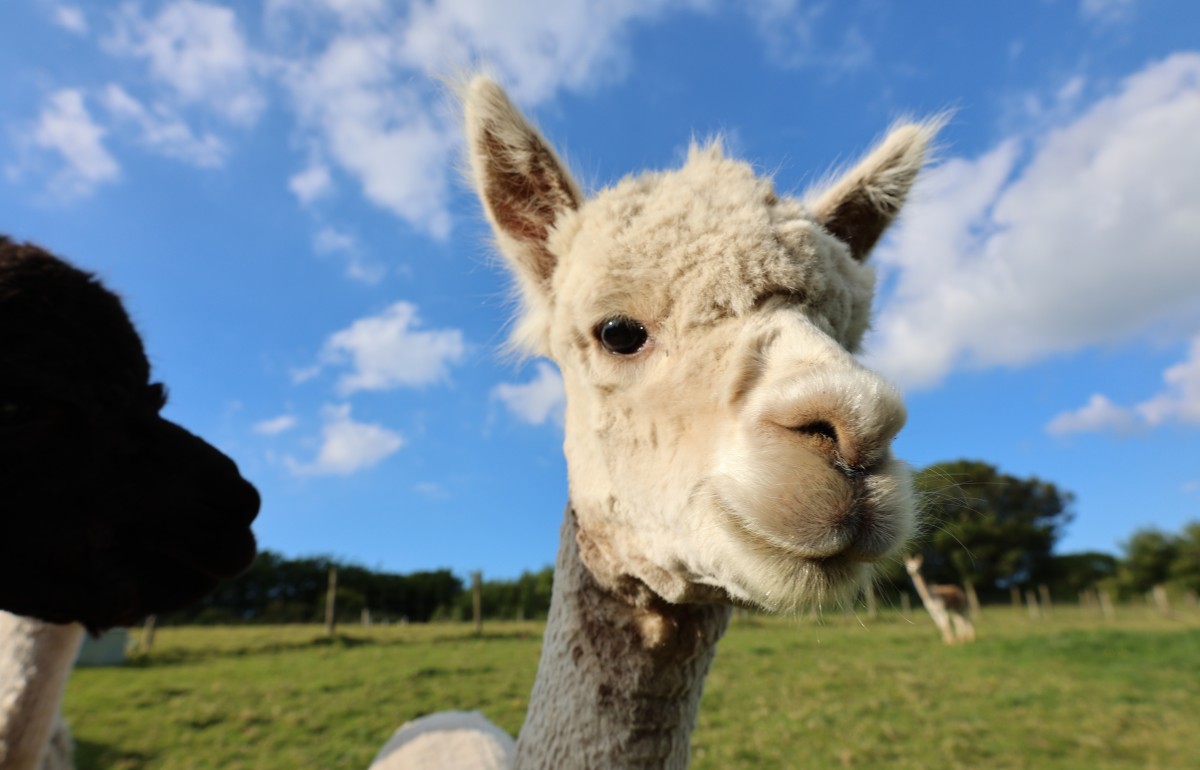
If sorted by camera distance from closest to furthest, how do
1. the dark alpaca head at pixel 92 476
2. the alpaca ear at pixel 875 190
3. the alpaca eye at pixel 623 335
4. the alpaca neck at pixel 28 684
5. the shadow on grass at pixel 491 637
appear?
1. the alpaca eye at pixel 623 335
2. the alpaca ear at pixel 875 190
3. the dark alpaca head at pixel 92 476
4. the alpaca neck at pixel 28 684
5. the shadow on grass at pixel 491 637

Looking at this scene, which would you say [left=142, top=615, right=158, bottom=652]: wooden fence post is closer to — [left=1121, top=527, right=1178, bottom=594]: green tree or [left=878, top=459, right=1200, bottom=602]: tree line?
[left=878, top=459, right=1200, bottom=602]: tree line

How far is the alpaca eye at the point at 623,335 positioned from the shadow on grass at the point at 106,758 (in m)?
8.29

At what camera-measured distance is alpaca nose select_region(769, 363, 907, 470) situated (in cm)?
127

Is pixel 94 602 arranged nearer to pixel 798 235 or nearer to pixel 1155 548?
pixel 798 235

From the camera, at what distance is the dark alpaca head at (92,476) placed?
2.49 m

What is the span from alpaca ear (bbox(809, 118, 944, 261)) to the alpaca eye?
3.10 feet

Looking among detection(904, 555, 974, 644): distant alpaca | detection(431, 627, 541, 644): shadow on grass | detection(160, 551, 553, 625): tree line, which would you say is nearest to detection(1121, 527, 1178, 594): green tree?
detection(904, 555, 974, 644): distant alpaca

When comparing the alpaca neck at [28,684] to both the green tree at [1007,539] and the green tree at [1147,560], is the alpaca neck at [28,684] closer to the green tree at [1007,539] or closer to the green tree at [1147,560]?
the green tree at [1007,539]

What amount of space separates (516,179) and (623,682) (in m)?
1.66

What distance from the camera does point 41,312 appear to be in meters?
2.68

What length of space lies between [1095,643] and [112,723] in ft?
67.0

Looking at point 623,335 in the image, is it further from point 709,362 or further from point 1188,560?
point 1188,560

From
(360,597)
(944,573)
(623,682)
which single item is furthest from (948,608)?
(944,573)

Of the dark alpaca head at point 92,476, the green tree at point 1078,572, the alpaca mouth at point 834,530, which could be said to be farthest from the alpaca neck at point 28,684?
the green tree at point 1078,572
